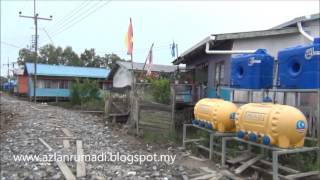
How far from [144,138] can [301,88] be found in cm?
685

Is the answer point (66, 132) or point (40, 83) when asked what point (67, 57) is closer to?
point (40, 83)

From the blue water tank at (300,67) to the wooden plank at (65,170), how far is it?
5181 mm

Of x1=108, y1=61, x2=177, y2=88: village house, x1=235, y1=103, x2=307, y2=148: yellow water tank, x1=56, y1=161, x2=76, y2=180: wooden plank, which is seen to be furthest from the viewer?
x1=108, y1=61, x2=177, y2=88: village house

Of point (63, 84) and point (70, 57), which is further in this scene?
point (70, 57)

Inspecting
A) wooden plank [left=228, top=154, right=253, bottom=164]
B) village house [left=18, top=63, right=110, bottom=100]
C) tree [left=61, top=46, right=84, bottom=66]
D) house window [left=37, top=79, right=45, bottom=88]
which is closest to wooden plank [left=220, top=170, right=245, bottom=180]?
wooden plank [left=228, top=154, right=253, bottom=164]

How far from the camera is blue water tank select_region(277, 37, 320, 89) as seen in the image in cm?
866

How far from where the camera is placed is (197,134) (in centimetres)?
1355

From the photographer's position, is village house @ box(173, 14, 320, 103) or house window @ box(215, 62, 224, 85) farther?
house window @ box(215, 62, 224, 85)

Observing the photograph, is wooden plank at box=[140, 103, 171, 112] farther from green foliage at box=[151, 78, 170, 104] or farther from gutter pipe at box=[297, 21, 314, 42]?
gutter pipe at box=[297, 21, 314, 42]

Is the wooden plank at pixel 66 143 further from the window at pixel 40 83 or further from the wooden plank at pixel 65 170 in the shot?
the window at pixel 40 83

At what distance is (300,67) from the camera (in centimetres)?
906

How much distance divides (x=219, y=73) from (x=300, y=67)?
Result: 6410 millimetres

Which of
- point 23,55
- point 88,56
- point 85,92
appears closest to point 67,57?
point 88,56

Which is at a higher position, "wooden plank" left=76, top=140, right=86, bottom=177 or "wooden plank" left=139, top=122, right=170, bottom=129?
"wooden plank" left=139, top=122, right=170, bottom=129
